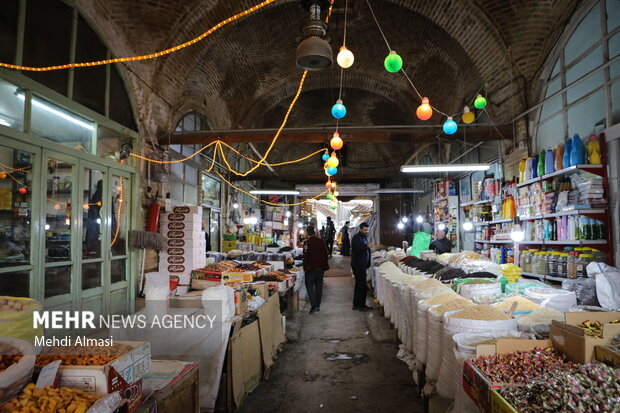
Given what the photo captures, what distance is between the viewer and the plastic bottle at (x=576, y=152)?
5004 millimetres

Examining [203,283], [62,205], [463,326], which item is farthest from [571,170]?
[62,205]

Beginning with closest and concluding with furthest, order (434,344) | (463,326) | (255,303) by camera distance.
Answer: (463,326)
(434,344)
(255,303)

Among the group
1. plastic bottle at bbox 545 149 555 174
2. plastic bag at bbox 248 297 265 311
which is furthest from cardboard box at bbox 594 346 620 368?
plastic bottle at bbox 545 149 555 174

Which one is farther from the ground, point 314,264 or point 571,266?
point 571,266

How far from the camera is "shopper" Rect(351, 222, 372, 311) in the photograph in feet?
25.2

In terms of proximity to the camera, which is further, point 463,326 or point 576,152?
point 576,152

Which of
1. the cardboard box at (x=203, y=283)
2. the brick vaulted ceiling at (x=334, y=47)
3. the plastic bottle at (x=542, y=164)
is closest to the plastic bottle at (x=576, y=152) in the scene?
the plastic bottle at (x=542, y=164)

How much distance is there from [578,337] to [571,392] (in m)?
0.50

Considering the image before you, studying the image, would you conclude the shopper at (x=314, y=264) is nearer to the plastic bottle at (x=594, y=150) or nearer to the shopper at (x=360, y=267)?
the shopper at (x=360, y=267)

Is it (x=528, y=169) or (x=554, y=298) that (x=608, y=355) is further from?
(x=528, y=169)

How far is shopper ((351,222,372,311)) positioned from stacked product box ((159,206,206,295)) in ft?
10.9

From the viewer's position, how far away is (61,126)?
500 centimetres

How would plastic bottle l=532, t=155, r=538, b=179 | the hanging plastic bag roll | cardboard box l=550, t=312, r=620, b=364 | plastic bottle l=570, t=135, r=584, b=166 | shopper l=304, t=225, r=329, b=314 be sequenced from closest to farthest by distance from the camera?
cardboard box l=550, t=312, r=620, b=364
the hanging plastic bag roll
plastic bottle l=570, t=135, r=584, b=166
plastic bottle l=532, t=155, r=538, b=179
shopper l=304, t=225, r=329, b=314

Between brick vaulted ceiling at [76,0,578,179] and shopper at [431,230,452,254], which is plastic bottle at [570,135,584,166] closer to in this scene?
brick vaulted ceiling at [76,0,578,179]
